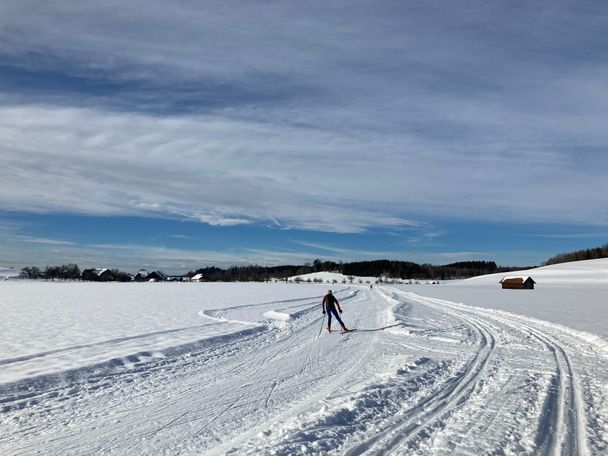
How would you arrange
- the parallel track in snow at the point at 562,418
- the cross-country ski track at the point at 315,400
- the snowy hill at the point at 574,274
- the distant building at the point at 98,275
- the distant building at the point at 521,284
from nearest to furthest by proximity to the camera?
the parallel track in snow at the point at 562,418
the cross-country ski track at the point at 315,400
the distant building at the point at 521,284
the snowy hill at the point at 574,274
the distant building at the point at 98,275

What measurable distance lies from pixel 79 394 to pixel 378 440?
583 cm

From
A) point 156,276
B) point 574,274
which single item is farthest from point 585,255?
point 156,276

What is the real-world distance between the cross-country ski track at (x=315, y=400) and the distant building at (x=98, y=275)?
163050mm

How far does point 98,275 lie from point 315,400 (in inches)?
6795

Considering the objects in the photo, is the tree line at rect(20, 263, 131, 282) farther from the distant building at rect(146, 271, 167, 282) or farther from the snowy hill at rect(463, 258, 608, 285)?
the snowy hill at rect(463, 258, 608, 285)

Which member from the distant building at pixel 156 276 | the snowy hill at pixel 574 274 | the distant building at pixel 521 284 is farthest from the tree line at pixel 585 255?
the distant building at pixel 156 276

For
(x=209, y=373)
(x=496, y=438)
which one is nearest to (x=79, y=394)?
(x=209, y=373)

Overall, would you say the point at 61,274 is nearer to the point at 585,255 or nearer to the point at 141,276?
the point at 141,276

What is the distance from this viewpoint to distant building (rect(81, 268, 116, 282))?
538 ft

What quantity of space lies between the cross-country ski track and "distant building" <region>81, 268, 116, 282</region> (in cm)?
16305

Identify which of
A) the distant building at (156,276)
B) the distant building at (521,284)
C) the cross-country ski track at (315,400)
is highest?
the distant building at (156,276)

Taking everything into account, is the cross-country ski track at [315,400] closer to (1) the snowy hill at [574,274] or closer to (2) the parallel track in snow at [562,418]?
(2) the parallel track in snow at [562,418]

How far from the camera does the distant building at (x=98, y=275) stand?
163875 millimetres

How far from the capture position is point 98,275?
164500mm
